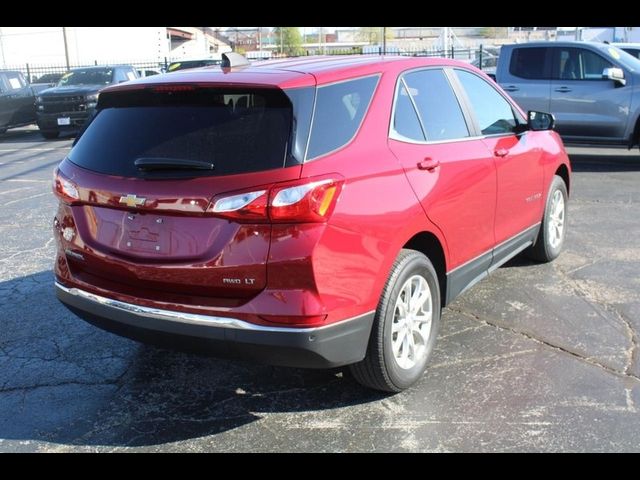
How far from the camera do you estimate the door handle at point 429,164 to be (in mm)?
3555

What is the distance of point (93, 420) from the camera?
11.0 feet

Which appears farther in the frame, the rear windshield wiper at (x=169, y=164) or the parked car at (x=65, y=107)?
the parked car at (x=65, y=107)

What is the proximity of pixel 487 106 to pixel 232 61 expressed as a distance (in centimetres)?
186

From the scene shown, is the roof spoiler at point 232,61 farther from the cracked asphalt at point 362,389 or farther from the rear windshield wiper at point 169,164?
the cracked asphalt at point 362,389

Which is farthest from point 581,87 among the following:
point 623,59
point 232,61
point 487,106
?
point 232,61

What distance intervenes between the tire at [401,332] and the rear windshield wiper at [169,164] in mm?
1058

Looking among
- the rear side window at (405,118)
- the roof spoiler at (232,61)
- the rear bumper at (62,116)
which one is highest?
the roof spoiler at (232,61)

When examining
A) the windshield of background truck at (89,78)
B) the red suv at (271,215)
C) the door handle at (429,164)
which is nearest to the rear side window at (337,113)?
the red suv at (271,215)

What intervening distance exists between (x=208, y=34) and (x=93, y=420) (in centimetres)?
7511

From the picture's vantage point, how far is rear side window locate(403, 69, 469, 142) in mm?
3816

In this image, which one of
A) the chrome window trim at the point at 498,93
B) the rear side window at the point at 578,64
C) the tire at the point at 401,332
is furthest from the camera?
the rear side window at the point at 578,64

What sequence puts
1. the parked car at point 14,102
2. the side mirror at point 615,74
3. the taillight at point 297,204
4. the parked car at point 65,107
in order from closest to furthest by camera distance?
the taillight at point 297,204 → the side mirror at point 615,74 → the parked car at point 65,107 → the parked car at point 14,102

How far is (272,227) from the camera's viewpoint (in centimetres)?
284

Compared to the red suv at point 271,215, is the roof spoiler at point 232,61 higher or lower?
higher
